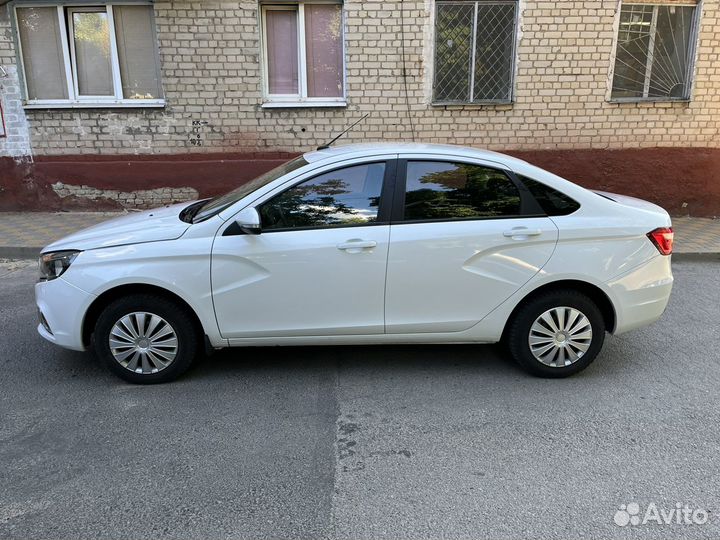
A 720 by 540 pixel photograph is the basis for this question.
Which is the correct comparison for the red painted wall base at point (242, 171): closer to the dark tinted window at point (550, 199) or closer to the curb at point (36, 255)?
the curb at point (36, 255)

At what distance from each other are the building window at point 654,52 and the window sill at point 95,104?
7862 mm

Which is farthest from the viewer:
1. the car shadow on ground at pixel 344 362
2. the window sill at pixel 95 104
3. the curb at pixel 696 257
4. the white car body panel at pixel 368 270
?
the window sill at pixel 95 104

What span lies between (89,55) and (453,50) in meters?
6.19

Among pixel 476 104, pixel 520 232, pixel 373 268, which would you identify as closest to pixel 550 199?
pixel 520 232

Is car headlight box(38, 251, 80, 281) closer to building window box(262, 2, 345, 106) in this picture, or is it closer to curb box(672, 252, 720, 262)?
building window box(262, 2, 345, 106)

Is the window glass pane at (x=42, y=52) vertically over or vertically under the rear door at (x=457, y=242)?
over

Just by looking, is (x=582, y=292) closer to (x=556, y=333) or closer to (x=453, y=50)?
(x=556, y=333)


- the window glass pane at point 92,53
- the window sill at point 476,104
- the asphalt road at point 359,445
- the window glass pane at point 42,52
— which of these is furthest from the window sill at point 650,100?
the window glass pane at point 42,52

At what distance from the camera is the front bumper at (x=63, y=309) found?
3592 mm

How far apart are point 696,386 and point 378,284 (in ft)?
7.73

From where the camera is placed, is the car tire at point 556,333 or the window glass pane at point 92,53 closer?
the car tire at point 556,333

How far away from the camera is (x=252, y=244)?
3.56 meters

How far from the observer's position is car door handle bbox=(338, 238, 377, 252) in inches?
140

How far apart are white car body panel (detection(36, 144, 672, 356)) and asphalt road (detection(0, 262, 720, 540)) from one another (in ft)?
1.31
